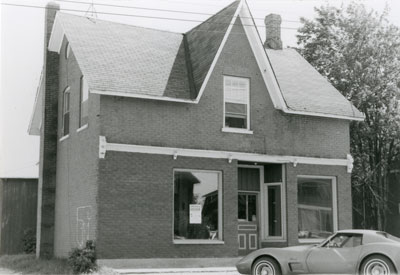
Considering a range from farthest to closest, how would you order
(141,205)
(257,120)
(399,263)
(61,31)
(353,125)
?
(353,125)
(61,31)
(257,120)
(141,205)
(399,263)

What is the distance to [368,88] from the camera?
2759cm

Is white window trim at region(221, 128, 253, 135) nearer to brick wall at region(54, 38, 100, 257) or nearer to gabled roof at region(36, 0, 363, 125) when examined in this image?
gabled roof at region(36, 0, 363, 125)

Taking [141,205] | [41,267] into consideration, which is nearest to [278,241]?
[141,205]

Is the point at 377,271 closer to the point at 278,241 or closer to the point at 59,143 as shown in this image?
the point at 278,241

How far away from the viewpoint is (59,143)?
22828 millimetres

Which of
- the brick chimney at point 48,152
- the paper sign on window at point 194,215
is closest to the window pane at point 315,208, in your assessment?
the paper sign on window at point 194,215

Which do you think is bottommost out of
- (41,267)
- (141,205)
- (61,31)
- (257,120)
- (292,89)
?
(41,267)

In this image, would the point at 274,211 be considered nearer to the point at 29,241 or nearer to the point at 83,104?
the point at 83,104

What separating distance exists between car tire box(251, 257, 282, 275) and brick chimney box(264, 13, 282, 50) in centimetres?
1391

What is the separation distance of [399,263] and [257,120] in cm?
953

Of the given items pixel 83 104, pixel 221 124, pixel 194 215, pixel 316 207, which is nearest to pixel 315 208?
pixel 316 207

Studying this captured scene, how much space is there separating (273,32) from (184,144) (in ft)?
30.0

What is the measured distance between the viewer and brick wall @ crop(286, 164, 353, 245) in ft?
68.1

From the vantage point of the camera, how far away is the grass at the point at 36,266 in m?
17.7
